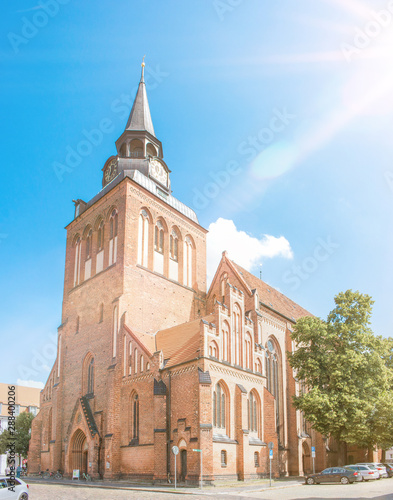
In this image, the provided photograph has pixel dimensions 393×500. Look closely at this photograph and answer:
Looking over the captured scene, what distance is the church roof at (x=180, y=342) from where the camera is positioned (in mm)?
25539

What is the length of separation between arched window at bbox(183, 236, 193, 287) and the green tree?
9.58 meters

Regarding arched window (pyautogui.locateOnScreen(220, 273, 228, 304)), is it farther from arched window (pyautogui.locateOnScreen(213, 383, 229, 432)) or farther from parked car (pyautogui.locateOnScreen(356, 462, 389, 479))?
parked car (pyautogui.locateOnScreen(356, 462, 389, 479))

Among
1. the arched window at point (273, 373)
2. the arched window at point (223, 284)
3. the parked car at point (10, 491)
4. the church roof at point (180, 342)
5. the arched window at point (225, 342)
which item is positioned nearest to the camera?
the parked car at point (10, 491)

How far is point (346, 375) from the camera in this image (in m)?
27.7

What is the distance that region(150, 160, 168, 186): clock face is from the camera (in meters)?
36.0

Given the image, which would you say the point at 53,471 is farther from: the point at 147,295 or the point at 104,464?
the point at 147,295

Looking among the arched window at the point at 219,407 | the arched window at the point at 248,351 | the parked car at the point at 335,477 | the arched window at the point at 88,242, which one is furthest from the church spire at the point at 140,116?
the parked car at the point at 335,477

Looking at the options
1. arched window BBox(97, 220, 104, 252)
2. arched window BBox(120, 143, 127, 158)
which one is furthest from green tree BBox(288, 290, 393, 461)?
arched window BBox(120, 143, 127, 158)

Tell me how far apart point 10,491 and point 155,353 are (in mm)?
13845

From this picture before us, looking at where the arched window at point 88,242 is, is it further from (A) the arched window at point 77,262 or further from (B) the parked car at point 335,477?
(B) the parked car at point 335,477

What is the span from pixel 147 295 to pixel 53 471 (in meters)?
13.5

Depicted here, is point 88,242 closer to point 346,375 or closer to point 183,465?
point 183,465

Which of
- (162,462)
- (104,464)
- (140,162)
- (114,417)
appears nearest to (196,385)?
(162,462)

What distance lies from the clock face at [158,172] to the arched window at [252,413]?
17879 millimetres
